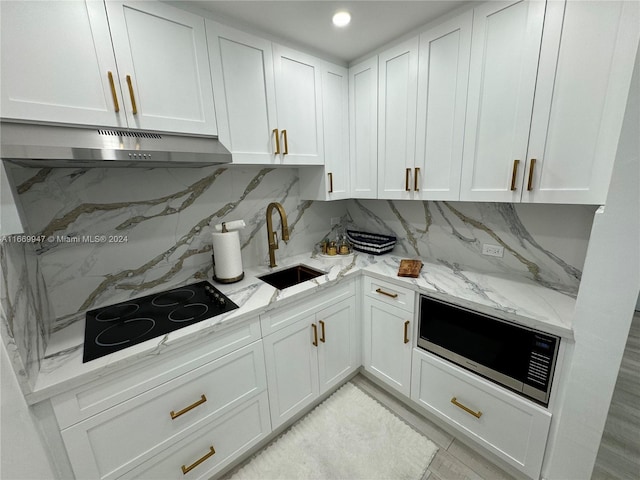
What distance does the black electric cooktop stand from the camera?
108 centimetres

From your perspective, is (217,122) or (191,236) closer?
(217,122)

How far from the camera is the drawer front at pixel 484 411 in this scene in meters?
1.21

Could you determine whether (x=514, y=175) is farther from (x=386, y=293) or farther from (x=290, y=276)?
(x=290, y=276)

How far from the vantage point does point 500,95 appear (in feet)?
4.26

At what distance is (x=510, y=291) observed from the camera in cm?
140

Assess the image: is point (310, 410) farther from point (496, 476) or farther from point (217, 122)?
point (217, 122)

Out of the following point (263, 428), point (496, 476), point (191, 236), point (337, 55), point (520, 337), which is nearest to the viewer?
point (520, 337)

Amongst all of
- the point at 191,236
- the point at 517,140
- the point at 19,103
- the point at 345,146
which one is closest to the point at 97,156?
the point at 19,103

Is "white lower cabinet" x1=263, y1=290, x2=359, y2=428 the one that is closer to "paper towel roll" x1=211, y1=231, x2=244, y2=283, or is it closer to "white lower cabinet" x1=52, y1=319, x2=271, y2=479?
"white lower cabinet" x1=52, y1=319, x2=271, y2=479

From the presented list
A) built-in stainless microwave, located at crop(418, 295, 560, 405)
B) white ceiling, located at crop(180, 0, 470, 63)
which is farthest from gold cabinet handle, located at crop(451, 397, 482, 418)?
white ceiling, located at crop(180, 0, 470, 63)

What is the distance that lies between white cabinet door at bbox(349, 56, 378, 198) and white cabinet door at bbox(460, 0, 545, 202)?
614mm

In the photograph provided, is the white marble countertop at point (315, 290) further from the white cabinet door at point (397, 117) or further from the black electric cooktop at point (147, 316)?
the white cabinet door at point (397, 117)

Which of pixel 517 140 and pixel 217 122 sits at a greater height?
pixel 217 122

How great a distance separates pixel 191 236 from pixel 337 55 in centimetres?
160
